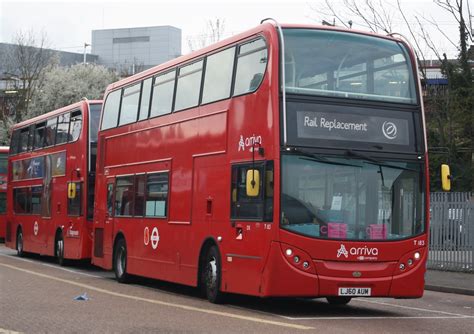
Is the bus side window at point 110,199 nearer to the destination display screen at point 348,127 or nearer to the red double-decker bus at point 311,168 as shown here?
the red double-decker bus at point 311,168

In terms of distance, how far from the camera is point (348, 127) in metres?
13.7

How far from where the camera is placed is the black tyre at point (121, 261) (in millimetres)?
20047

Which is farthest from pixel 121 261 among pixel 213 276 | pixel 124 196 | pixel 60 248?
pixel 60 248

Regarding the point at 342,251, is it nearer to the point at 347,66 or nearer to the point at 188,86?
the point at 347,66

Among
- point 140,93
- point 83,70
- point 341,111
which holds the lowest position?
point 341,111

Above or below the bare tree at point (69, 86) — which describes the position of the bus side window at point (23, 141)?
below

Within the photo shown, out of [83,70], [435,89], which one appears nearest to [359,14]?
[435,89]

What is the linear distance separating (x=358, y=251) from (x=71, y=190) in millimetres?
13286

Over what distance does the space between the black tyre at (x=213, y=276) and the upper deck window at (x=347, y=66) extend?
3.45 m

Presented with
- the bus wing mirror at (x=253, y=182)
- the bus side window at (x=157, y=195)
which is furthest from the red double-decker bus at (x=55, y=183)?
the bus wing mirror at (x=253, y=182)

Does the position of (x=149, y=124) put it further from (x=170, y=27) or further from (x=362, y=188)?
(x=170, y=27)

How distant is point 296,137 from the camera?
1326 centimetres

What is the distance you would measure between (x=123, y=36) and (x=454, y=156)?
104390mm

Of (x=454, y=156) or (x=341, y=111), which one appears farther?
(x=454, y=156)
